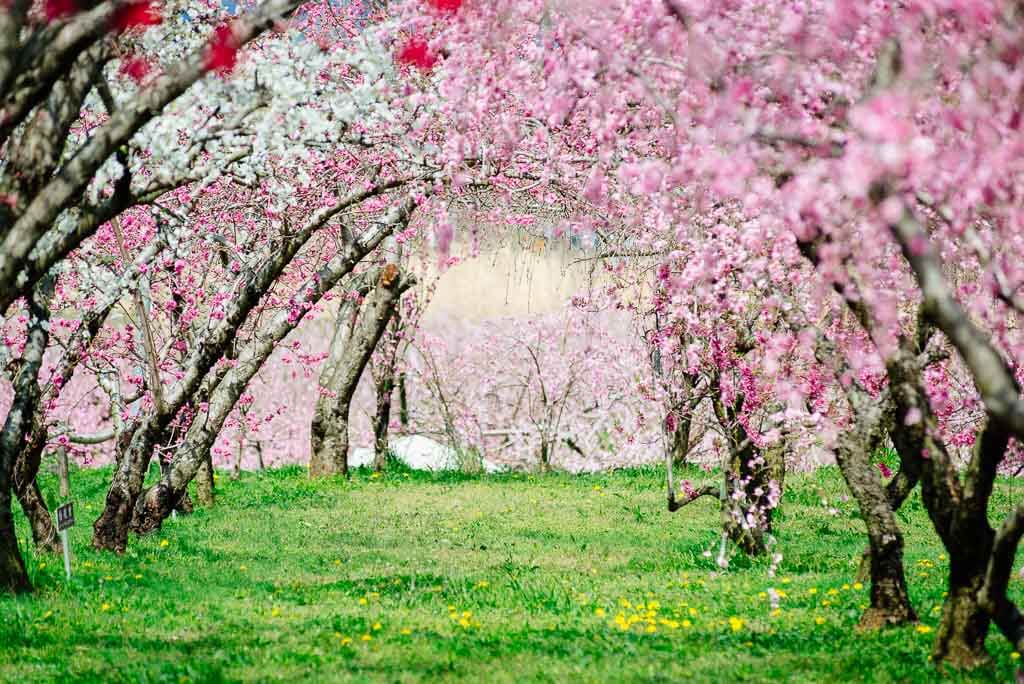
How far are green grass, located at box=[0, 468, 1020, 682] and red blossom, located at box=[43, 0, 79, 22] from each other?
4.17 meters

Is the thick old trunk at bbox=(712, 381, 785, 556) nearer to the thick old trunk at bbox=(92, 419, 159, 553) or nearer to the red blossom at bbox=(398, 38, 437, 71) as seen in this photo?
the red blossom at bbox=(398, 38, 437, 71)

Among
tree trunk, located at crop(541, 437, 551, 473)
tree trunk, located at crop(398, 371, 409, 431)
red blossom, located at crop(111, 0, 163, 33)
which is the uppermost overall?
red blossom, located at crop(111, 0, 163, 33)

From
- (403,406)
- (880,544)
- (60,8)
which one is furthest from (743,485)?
(403,406)

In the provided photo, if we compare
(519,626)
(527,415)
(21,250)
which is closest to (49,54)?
(21,250)

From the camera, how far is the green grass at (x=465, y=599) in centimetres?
820

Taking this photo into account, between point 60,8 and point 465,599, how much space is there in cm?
689

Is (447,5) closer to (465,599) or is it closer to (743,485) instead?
(465,599)

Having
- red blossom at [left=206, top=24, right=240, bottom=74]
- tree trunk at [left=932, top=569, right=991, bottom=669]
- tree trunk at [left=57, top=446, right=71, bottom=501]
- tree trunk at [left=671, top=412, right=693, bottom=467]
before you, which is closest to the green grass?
tree trunk at [left=932, top=569, right=991, bottom=669]

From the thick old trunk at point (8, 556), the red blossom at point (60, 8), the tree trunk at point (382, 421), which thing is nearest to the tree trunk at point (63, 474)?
the tree trunk at point (382, 421)

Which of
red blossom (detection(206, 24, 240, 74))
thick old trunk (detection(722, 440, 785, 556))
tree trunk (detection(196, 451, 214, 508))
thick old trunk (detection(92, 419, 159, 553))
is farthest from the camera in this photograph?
tree trunk (detection(196, 451, 214, 508))

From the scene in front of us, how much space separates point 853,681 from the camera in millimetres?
7648

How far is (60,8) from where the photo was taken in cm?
631

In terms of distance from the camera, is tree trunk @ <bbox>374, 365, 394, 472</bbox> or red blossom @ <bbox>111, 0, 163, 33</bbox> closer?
red blossom @ <bbox>111, 0, 163, 33</bbox>

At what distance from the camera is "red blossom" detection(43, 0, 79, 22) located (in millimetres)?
6281
